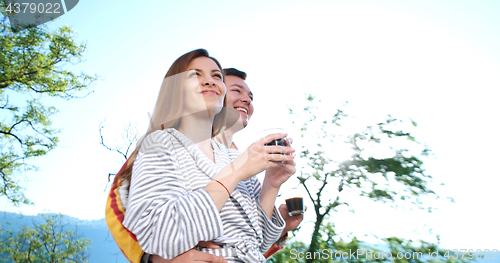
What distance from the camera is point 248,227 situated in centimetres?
121

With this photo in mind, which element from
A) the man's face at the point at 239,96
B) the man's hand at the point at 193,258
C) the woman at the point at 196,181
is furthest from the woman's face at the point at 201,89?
the man's face at the point at 239,96

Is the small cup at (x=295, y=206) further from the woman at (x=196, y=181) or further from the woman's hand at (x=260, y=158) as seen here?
the woman's hand at (x=260, y=158)

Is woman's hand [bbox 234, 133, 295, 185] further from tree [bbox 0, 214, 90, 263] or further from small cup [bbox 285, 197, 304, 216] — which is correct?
tree [bbox 0, 214, 90, 263]

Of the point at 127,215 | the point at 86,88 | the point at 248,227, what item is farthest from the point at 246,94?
the point at 86,88

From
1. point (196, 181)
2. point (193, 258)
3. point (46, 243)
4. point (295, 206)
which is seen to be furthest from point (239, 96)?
point (46, 243)

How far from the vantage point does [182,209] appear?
0.95 meters

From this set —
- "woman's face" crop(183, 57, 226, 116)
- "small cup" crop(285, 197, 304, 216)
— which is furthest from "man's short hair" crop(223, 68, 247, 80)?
"small cup" crop(285, 197, 304, 216)

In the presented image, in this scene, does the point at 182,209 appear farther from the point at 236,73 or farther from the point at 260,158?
the point at 236,73

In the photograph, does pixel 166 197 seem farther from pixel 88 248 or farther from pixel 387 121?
pixel 88 248

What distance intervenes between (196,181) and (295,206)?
2.22ft

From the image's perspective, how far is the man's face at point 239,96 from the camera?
282cm

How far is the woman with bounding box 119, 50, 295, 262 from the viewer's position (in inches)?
37.3

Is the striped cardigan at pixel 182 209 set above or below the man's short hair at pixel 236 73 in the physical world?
below

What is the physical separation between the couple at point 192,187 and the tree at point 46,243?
1459 centimetres
